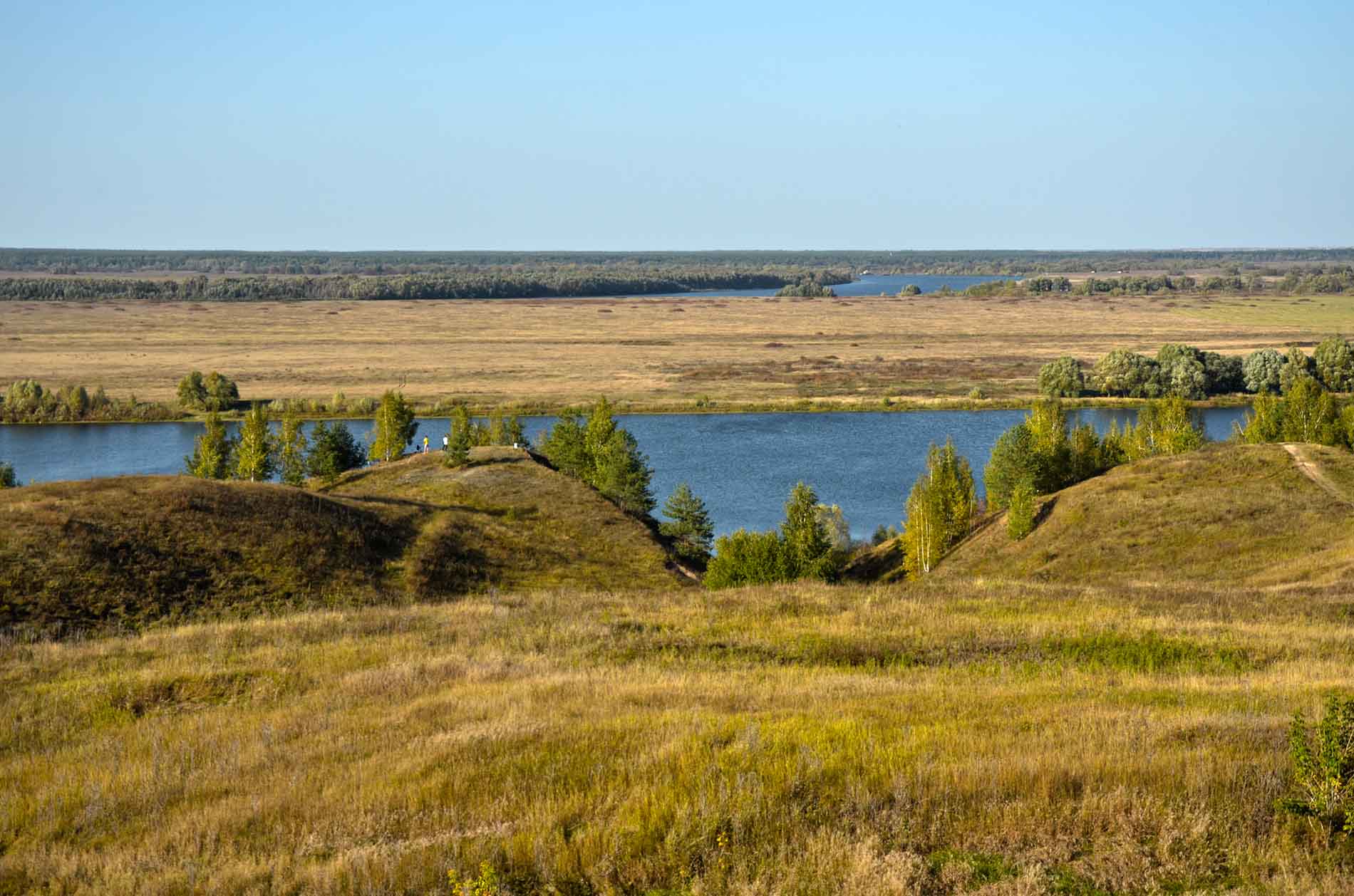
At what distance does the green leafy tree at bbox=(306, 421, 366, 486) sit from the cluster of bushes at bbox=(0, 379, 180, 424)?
3959 centimetres

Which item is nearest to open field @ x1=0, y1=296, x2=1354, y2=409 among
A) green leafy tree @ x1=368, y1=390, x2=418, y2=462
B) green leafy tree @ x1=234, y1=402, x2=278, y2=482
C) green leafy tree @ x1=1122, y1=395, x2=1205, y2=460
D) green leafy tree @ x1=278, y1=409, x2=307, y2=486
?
green leafy tree @ x1=1122, y1=395, x2=1205, y2=460

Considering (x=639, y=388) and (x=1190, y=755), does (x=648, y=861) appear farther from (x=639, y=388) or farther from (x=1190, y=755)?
(x=639, y=388)

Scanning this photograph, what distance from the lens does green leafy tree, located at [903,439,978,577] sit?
5175 centimetres

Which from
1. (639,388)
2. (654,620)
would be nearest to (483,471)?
(654,620)

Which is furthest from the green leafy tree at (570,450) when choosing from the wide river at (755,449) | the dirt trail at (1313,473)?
the dirt trail at (1313,473)

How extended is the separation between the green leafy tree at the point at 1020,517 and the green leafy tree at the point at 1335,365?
274 ft

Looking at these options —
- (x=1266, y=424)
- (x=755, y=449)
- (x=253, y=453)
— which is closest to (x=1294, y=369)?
(x=1266, y=424)

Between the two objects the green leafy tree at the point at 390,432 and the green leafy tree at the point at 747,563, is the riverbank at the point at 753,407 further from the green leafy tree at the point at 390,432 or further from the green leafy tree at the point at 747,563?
the green leafy tree at the point at 747,563

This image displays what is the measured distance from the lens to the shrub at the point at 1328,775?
844cm

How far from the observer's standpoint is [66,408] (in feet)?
350

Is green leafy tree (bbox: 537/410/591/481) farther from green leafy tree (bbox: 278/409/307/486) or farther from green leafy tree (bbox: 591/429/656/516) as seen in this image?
green leafy tree (bbox: 278/409/307/486)

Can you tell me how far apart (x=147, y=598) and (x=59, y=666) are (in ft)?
37.0

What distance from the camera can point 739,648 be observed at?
16.9 meters

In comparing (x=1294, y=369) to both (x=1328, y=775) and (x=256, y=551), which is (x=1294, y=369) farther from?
(x=1328, y=775)
